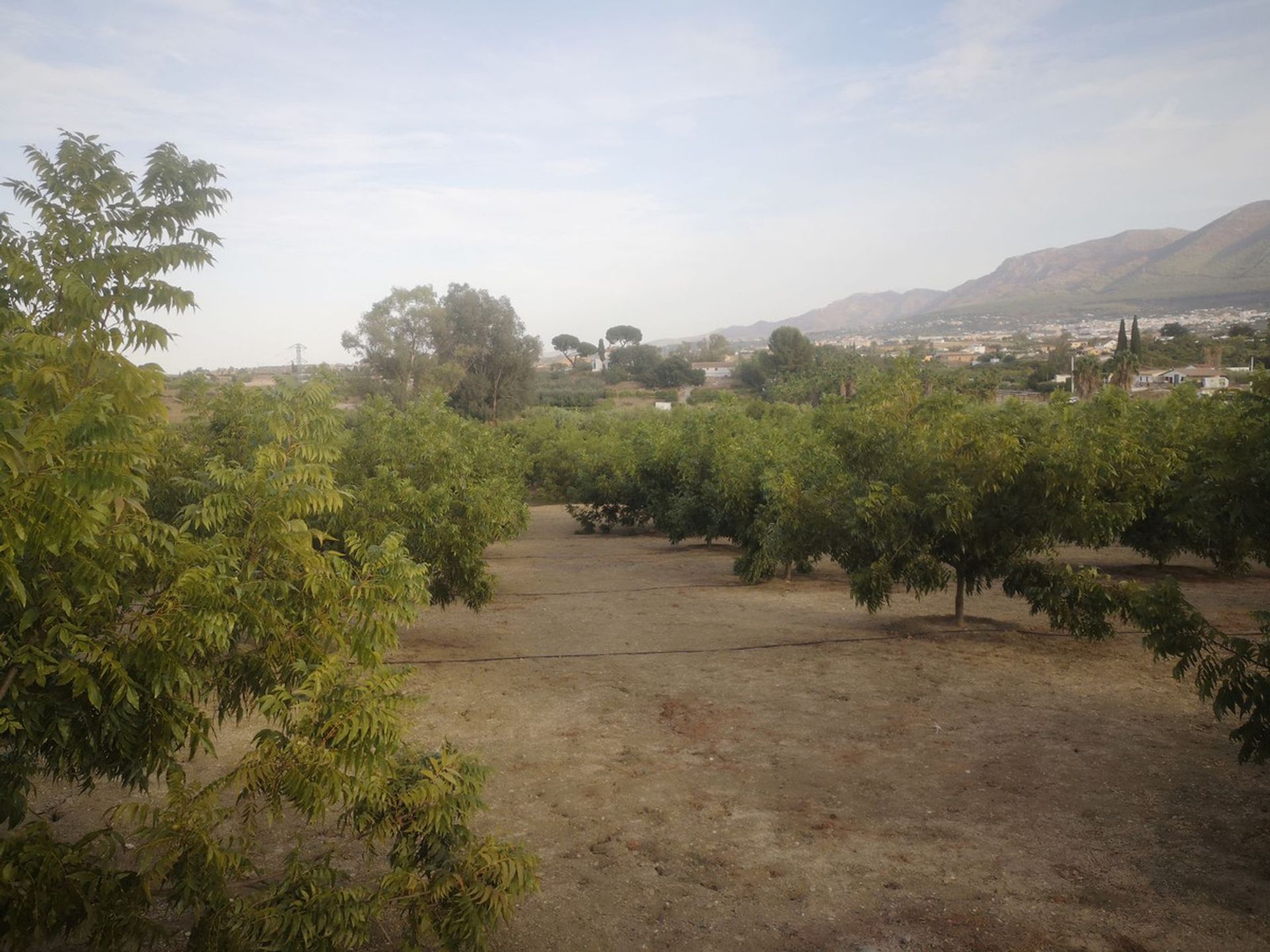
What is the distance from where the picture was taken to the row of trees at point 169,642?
12.8ft

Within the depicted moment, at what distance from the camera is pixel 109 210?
5.36 metres

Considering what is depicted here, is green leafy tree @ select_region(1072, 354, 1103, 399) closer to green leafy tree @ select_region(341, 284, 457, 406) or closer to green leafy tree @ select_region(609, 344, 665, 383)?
green leafy tree @ select_region(341, 284, 457, 406)

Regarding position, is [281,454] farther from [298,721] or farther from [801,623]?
[801,623]

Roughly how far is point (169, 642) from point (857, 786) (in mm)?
6375

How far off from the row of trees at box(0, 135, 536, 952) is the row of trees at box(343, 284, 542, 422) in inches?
1847

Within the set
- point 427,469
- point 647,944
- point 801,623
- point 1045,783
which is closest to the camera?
point 647,944

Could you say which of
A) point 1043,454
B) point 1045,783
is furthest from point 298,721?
point 1043,454

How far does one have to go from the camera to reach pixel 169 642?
423cm

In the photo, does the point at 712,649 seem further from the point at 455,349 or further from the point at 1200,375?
the point at 455,349

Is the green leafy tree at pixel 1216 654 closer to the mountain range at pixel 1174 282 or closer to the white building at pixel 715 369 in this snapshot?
the white building at pixel 715 369

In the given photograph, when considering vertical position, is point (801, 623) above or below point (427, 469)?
below

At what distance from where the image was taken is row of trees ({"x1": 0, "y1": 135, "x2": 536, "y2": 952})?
3.90m

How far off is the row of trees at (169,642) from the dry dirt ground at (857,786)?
1718mm

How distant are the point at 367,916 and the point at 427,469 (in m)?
9.34
